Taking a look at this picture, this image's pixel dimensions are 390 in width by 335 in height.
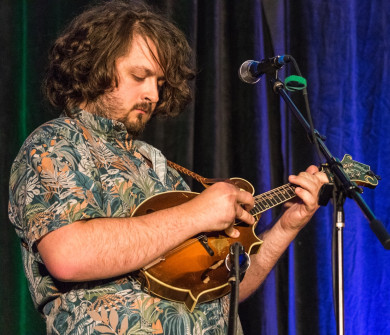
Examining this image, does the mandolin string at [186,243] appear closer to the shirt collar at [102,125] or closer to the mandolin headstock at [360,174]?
the shirt collar at [102,125]

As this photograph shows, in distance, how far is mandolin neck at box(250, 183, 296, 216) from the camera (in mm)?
2055

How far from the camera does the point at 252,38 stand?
2.92 m

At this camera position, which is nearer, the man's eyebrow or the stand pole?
the stand pole

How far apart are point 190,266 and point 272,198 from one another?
49 centimetres

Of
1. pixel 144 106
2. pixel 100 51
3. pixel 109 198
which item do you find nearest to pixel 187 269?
pixel 109 198

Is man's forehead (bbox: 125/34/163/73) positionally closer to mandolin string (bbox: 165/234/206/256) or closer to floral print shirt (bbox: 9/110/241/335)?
floral print shirt (bbox: 9/110/241/335)

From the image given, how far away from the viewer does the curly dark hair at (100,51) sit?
2016 millimetres

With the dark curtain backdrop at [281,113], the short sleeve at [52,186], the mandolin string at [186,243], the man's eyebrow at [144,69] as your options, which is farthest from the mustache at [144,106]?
the dark curtain backdrop at [281,113]

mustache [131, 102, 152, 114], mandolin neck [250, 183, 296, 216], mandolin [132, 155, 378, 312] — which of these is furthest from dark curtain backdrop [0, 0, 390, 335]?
mandolin [132, 155, 378, 312]

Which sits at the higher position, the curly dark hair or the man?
the curly dark hair

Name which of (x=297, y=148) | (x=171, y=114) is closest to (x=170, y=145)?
(x=171, y=114)

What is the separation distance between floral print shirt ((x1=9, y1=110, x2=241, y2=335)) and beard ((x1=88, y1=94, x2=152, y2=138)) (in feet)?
0.38

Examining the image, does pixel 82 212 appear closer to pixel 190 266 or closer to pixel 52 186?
Answer: pixel 52 186

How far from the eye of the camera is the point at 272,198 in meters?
2.11
